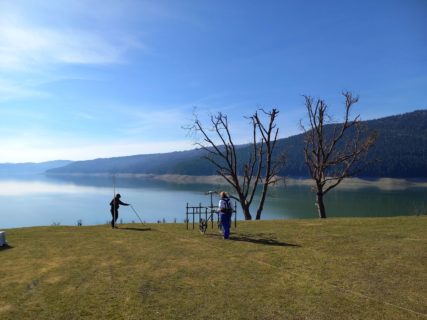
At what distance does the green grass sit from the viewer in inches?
355

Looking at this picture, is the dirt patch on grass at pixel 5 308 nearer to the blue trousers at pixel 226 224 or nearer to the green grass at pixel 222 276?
the green grass at pixel 222 276

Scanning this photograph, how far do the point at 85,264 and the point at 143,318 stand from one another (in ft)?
18.2

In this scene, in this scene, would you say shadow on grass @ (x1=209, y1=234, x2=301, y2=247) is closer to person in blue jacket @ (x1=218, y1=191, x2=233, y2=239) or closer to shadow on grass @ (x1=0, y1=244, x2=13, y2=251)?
person in blue jacket @ (x1=218, y1=191, x2=233, y2=239)

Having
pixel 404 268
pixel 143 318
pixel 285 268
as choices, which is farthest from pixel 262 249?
pixel 143 318

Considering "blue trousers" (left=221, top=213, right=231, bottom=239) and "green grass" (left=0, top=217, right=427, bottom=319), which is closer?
"green grass" (left=0, top=217, right=427, bottom=319)

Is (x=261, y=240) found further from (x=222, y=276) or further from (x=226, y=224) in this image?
(x=222, y=276)

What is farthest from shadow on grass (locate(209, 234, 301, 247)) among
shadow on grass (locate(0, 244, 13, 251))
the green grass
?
shadow on grass (locate(0, 244, 13, 251))

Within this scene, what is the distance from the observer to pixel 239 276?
38.0 feet

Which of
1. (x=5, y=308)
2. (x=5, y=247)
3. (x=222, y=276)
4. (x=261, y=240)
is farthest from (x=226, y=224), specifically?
(x=5, y=308)

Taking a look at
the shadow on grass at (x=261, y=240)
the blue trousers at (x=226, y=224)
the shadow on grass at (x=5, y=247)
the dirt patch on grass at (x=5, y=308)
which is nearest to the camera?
the dirt patch on grass at (x=5, y=308)

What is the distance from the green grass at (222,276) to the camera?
901 centimetres

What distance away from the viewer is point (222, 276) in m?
11.6

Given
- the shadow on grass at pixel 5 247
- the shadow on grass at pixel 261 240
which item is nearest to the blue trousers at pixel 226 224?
the shadow on grass at pixel 261 240

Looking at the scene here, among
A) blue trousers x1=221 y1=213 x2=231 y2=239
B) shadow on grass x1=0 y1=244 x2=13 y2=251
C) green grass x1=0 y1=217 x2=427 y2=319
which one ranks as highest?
blue trousers x1=221 y1=213 x2=231 y2=239
